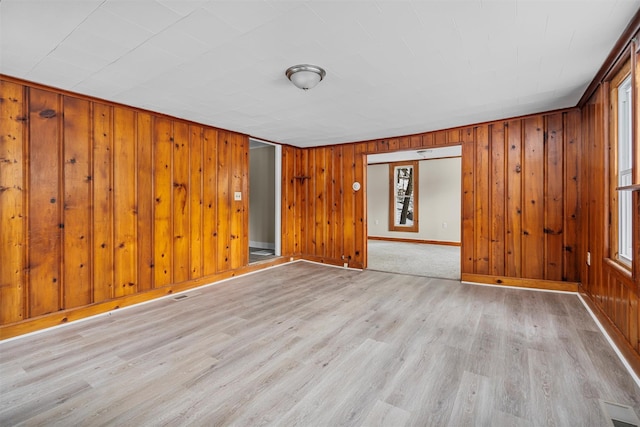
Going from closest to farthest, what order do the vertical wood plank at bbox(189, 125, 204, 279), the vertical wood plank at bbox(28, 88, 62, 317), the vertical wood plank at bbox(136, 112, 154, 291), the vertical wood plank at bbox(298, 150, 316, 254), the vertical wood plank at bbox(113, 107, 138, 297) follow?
the vertical wood plank at bbox(28, 88, 62, 317), the vertical wood plank at bbox(113, 107, 138, 297), the vertical wood plank at bbox(136, 112, 154, 291), the vertical wood plank at bbox(189, 125, 204, 279), the vertical wood plank at bbox(298, 150, 316, 254)

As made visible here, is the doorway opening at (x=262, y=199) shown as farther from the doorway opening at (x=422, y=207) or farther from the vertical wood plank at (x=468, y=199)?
the vertical wood plank at (x=468, y=199)

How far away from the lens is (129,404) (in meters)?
1.74

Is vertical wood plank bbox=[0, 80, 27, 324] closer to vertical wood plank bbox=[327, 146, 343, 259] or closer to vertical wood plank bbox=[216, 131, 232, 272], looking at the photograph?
vertical wood plank bbox=[216, 131, 232, 272]

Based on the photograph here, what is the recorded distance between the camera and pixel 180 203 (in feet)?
13.1

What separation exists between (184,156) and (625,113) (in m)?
4.65

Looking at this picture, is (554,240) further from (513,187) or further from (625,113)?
(625,113)

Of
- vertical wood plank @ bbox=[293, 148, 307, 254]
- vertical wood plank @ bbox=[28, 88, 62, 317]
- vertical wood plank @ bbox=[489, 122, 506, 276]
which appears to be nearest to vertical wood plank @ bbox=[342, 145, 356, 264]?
vertical wood plank @ bbox=[293, 148, 307, 254]

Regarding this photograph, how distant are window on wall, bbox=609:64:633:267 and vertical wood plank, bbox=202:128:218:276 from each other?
4.47 metres

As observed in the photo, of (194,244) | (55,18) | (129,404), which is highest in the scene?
(55,18)

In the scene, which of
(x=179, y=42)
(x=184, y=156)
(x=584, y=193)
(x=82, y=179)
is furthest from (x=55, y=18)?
(x=584, y=193)

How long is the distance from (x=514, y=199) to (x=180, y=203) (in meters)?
4.55

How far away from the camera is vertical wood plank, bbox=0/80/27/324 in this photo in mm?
2611

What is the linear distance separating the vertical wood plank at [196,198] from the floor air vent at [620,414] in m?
4.22

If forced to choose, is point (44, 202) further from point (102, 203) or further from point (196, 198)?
point (196, 198)
